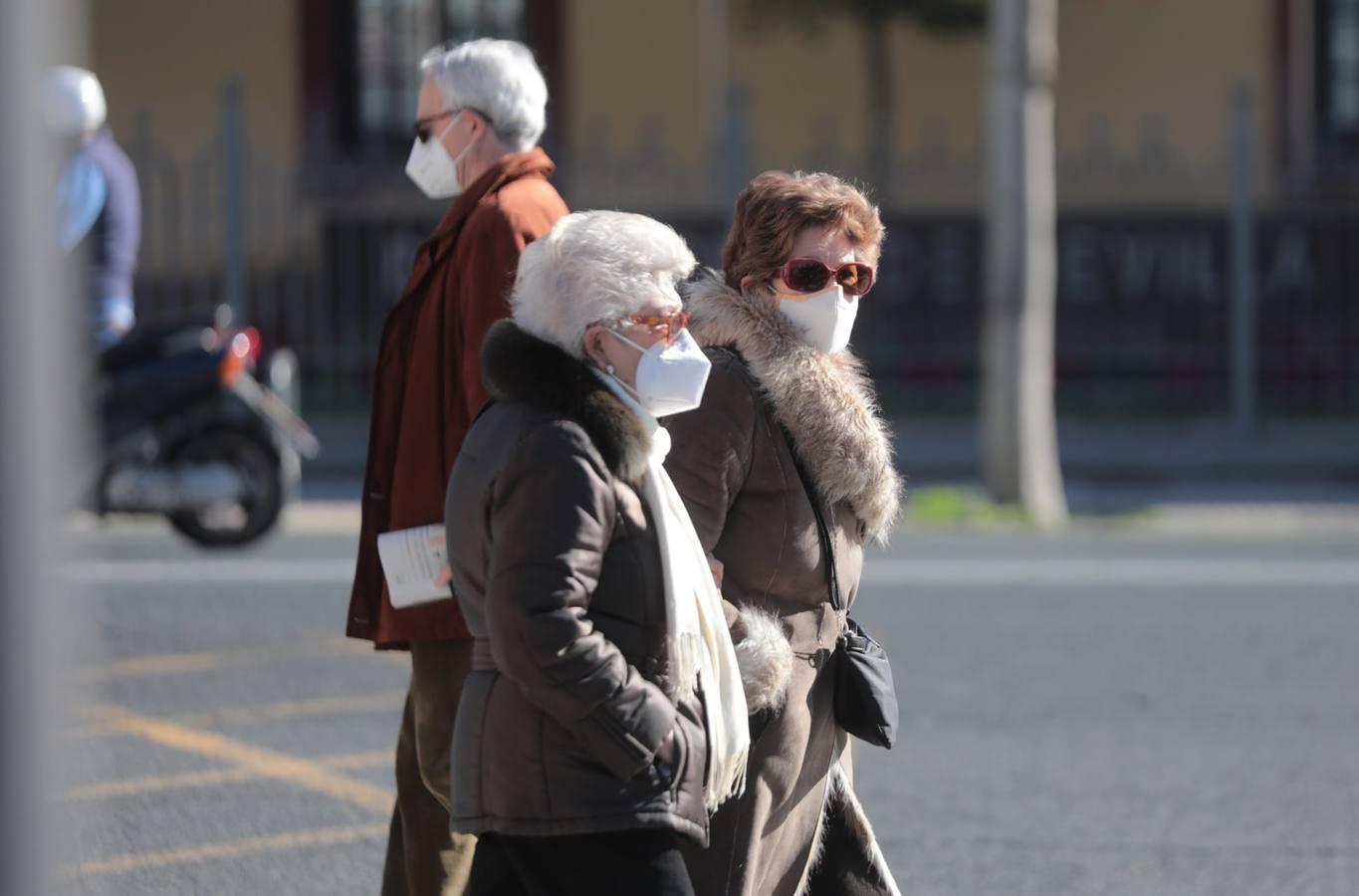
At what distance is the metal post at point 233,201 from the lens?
13.9 m

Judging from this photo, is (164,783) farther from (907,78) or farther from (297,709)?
(907,78)

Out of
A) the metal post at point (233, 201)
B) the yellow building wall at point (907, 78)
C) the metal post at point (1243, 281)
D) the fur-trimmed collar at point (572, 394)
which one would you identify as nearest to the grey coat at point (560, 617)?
the fur-trimmed collar at point (572, 394)

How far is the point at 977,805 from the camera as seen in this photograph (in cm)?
572

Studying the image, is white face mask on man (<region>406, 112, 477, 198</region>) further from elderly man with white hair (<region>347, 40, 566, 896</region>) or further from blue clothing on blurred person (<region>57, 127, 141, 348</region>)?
blue clothing on blurred person (<region>57, 127, 141, 348</region>)

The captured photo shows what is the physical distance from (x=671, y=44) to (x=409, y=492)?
47.3 ft

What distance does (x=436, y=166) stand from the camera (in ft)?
14.0

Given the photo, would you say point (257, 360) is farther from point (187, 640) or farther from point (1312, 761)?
point (1312, 761)

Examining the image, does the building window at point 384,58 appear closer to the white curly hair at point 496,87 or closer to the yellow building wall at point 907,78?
the yellow building wall at point 907,78

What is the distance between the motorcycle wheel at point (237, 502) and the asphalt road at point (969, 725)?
0.43 feet

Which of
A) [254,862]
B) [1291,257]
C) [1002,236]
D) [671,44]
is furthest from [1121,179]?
[254,862]

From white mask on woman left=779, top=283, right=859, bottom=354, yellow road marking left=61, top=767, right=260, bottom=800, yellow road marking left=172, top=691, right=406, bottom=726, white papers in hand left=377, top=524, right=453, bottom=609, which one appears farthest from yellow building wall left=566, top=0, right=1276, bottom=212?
white mask on woman left=779, top=283, right=859, bottom=354

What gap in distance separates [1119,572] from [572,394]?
6.97m

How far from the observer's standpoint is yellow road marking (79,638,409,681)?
7449 millimetres

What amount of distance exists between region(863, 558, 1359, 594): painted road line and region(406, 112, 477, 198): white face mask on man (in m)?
5.30
